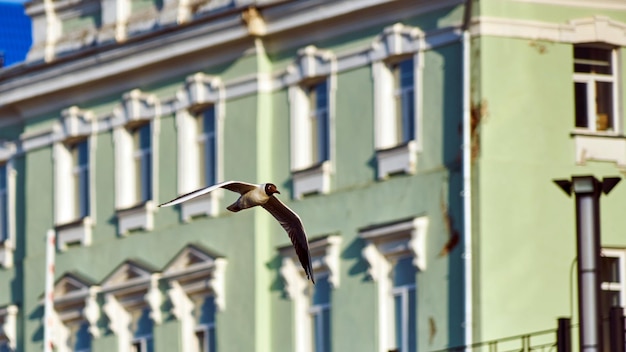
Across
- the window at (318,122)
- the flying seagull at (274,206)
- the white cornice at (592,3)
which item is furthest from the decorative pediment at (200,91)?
the flying seagull at (274,206)

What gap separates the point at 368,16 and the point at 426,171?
9.49 ft

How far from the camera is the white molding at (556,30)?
45.9 m

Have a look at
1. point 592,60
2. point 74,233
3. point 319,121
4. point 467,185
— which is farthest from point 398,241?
point 74,233

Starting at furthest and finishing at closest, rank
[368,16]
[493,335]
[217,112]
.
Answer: [217,112], [368,16], [493,335]

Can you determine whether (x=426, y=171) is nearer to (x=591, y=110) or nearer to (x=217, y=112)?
(x=591, y=110)

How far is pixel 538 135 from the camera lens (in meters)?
45.7

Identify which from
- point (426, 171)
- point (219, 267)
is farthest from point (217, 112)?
point (426, 171)

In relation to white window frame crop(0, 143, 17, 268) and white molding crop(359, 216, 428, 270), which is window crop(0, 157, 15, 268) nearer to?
white window frame crop(0, 143, 17, 268)

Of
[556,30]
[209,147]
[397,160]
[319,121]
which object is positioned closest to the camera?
[556,30]

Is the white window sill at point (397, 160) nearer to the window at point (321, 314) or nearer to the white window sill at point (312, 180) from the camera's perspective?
the white window sill at point (312, 180)

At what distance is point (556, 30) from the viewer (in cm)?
4591

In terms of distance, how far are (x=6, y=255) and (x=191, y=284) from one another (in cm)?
601

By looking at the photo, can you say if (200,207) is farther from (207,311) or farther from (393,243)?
(393,243)

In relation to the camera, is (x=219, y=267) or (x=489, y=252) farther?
(x=219, y=267)
